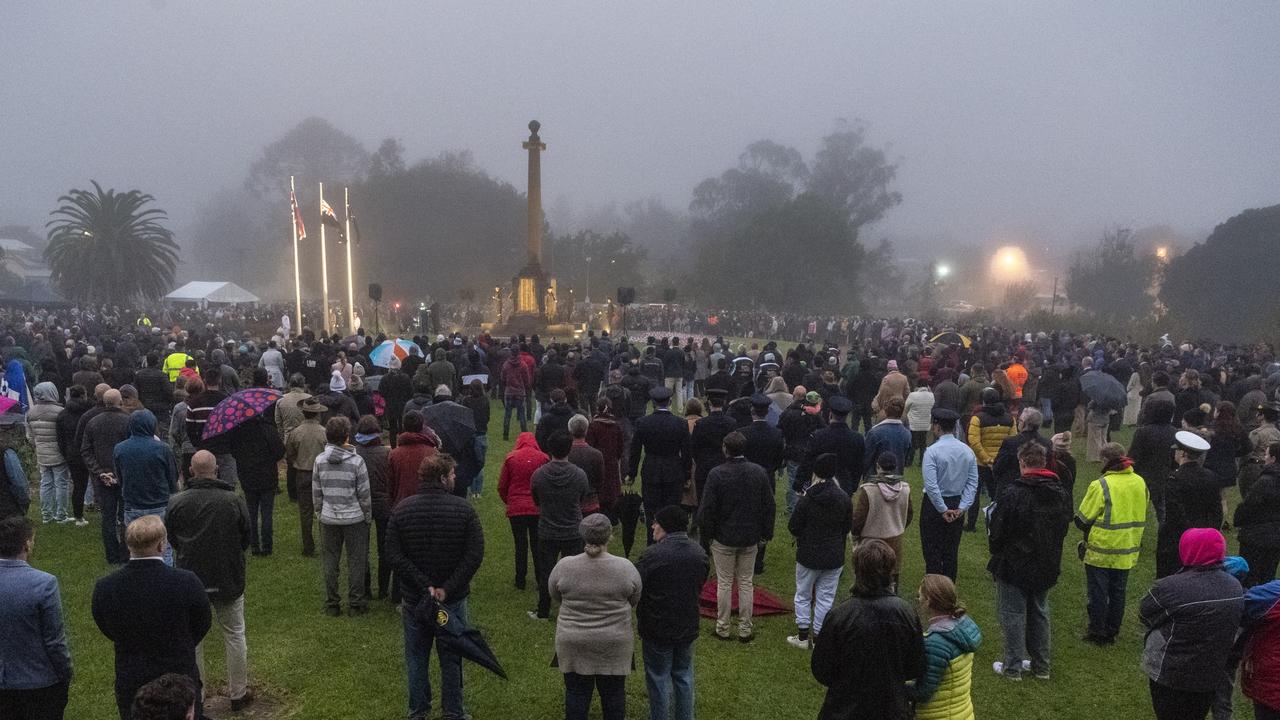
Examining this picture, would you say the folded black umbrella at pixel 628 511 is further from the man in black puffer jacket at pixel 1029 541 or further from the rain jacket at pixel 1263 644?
the rain jacket at pixel 1263 644

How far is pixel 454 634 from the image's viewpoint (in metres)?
5.27

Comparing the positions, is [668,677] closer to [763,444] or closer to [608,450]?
[763,444]

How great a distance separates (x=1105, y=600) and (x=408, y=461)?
246 inches

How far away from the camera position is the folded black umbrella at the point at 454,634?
17.2 feet

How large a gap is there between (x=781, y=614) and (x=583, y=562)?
362 cm

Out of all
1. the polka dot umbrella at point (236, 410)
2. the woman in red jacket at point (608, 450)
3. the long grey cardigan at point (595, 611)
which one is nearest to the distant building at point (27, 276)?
the polka dot umbrella at point (236, 410)

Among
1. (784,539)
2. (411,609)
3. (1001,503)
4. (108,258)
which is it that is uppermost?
(108,258)

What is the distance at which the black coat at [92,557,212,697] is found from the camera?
423cm

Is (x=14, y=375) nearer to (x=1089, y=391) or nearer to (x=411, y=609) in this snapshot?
A: (x=411, y=609)

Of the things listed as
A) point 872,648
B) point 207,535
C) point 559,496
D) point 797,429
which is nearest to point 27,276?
point 797,429

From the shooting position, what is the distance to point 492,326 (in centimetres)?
3681

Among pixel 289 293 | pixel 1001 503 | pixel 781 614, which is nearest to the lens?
pixel 1001 503

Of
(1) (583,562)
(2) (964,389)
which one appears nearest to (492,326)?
(2) (964,389)

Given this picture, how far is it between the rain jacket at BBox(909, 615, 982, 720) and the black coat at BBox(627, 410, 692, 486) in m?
4.27
